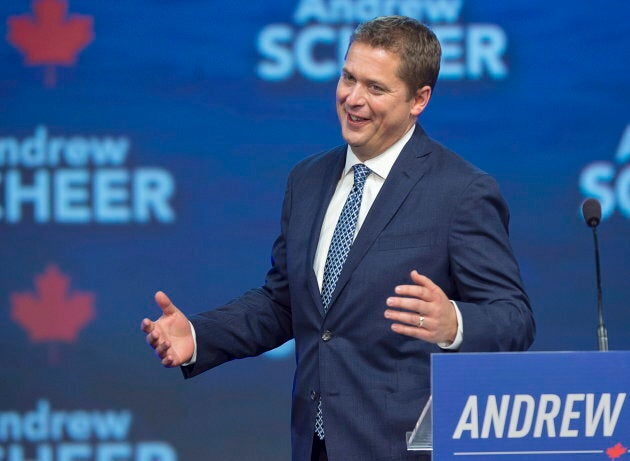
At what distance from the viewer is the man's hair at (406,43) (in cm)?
235

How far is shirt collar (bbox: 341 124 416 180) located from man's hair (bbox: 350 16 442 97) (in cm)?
11

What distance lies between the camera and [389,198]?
89.4 inches

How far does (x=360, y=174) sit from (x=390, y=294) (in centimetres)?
34

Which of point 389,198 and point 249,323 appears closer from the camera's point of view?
point 389,198

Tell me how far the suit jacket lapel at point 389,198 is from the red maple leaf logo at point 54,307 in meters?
2.12

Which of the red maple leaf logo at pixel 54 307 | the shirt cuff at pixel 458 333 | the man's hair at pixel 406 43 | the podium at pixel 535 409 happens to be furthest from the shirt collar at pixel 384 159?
the red maple leaf logo at pixel 54 307

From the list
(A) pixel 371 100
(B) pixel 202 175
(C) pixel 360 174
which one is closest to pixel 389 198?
(C) pixel 360 174

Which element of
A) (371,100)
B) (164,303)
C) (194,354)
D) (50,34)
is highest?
(50,34)

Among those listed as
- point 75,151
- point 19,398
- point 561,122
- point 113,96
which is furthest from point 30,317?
point 561,122

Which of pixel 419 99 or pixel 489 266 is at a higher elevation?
pixel 419 99

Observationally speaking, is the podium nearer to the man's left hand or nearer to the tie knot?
the man's left hand

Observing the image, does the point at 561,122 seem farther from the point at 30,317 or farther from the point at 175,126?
the point at 30,317

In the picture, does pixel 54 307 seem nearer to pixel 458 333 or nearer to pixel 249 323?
pixel 249 323

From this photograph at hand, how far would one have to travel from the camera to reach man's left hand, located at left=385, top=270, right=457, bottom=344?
179 cm
